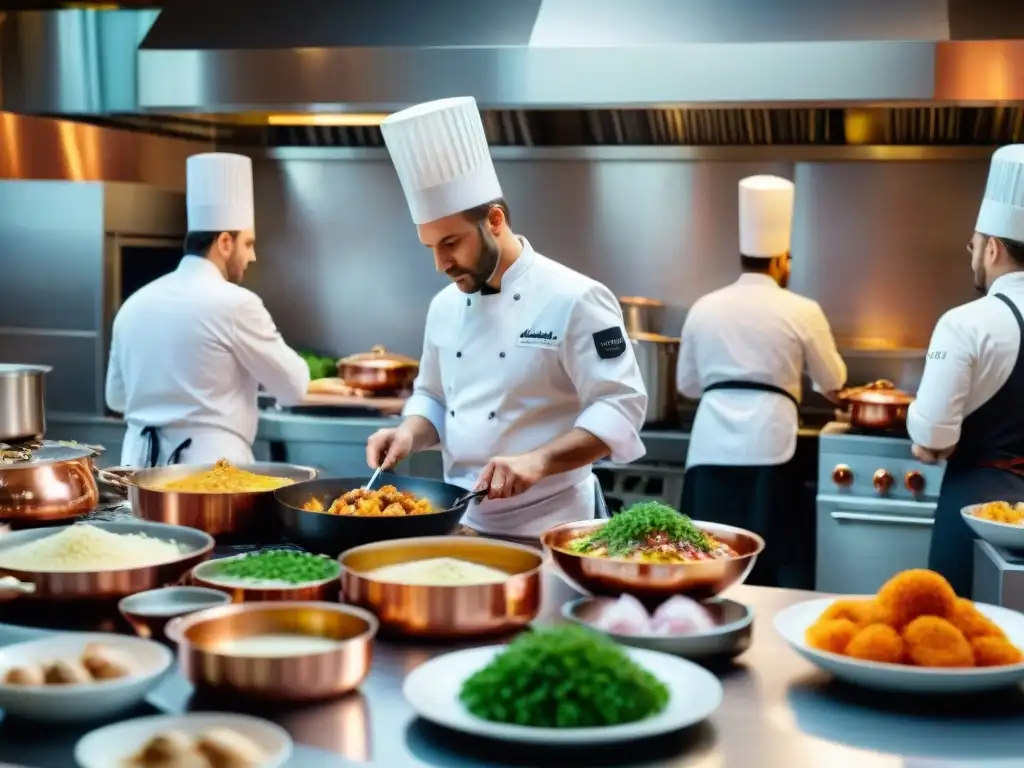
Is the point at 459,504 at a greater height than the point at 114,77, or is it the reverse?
the point at 114,77

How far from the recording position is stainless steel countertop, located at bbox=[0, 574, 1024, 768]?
60.8 inches

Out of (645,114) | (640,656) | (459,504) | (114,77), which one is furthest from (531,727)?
(114,77)

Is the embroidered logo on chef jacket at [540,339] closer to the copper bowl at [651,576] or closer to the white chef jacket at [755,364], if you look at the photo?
the copper bowl at [651,576]

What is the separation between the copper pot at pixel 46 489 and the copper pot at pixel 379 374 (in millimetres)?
2750

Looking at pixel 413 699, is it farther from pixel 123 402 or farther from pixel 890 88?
pixel 890 88

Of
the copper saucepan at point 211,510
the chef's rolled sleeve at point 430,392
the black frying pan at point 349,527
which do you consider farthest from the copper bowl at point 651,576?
the chef's rolled sleeve at point 430,392

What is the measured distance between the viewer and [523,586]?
1.95 meters

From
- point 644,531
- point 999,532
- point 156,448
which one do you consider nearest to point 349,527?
point 644,531

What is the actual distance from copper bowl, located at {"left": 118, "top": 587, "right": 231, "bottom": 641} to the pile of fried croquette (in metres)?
0.90

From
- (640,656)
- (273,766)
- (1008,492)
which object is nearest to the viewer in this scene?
(273,766)

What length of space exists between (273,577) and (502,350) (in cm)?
130

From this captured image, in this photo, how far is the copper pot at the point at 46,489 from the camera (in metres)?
2.57

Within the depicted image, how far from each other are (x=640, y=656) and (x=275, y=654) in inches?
19.4

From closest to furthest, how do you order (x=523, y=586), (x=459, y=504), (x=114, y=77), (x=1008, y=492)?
(x=523, y=586) < (x=459, y=504) < (x=1008, y=492) < (x=114, y=77)
